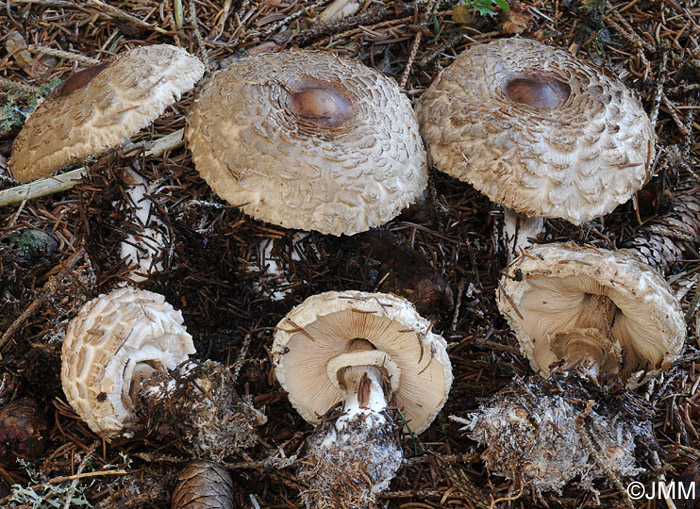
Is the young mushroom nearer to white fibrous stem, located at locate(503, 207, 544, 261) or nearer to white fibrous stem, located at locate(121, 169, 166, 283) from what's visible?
white fibrous stem, located at locate(121, 169, 166, 283)

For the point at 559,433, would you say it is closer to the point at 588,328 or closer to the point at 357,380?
the point at 588,328

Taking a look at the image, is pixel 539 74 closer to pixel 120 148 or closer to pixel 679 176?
pixel 679 176

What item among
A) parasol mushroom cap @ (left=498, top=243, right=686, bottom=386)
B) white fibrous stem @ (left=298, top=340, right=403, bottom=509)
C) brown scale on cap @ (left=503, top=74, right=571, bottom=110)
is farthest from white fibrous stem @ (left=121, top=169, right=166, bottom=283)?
brown scale on cap @ (left=503, top=74, right=571, bottom=110)

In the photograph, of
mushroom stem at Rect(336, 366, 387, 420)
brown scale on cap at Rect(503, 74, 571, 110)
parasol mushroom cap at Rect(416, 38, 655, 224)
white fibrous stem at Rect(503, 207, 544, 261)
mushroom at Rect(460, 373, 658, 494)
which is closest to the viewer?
mushroom at Rect(460, 373, 658, 494)

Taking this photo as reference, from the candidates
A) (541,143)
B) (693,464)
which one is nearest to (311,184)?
(541,143)

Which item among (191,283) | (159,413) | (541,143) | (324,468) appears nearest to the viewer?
(324,468)
